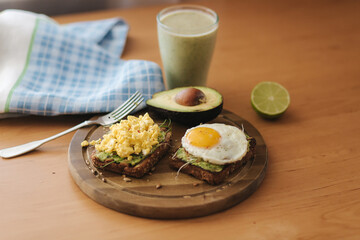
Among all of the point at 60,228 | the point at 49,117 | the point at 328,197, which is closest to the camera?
the point at 60,228

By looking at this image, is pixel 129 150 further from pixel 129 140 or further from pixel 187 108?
pixel 187 108

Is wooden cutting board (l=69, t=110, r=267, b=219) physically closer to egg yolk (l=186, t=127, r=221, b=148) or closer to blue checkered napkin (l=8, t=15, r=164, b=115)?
egg yolk (l=186, t=127, r=221, b=148)

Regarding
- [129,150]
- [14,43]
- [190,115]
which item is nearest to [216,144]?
[190,115]

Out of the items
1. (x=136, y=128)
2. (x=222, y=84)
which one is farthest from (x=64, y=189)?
(x=222, y=84)

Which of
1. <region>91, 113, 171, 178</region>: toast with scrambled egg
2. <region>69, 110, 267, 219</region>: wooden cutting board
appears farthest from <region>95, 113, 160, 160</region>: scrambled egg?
<region>69, 110, 267, 219</region>: wooden cutting board

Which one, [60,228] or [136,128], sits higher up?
[136,128]

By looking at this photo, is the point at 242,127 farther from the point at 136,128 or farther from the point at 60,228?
the point at 60,228
